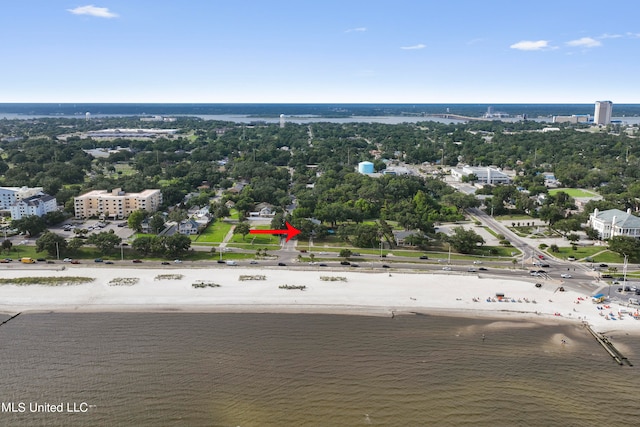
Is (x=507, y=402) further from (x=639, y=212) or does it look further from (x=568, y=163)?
(x=568, y=163)

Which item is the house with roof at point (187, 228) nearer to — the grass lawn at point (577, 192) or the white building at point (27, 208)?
the white building at point (27, 208)

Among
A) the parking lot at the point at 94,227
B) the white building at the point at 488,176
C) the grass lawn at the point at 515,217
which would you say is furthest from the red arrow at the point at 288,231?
the white building at the point at 488,176

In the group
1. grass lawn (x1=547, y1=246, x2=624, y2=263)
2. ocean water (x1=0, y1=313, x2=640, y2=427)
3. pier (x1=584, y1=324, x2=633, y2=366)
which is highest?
grass lawn (x1=547, y1=246, x2=624, y2=263)

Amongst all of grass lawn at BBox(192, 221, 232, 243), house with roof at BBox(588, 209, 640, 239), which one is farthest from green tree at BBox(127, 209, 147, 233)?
house with roof at BBox(588, 209, 640, 239)

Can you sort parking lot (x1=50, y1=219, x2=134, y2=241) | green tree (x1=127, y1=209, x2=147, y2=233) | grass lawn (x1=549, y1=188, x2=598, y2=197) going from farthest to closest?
grass lawn (x1=549, y1=188, x2=598, y2=197)
green tree (x1=127, y1=209, x2=147, y2=233)
parking lot (x1=50, y1=219, x2=134, y2=241)

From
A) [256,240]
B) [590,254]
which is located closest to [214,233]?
[256,240]

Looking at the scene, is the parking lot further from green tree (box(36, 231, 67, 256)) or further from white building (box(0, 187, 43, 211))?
white building (box(0, 187, 43, 211))

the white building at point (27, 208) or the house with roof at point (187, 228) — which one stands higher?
the white building at point (27, 208)
